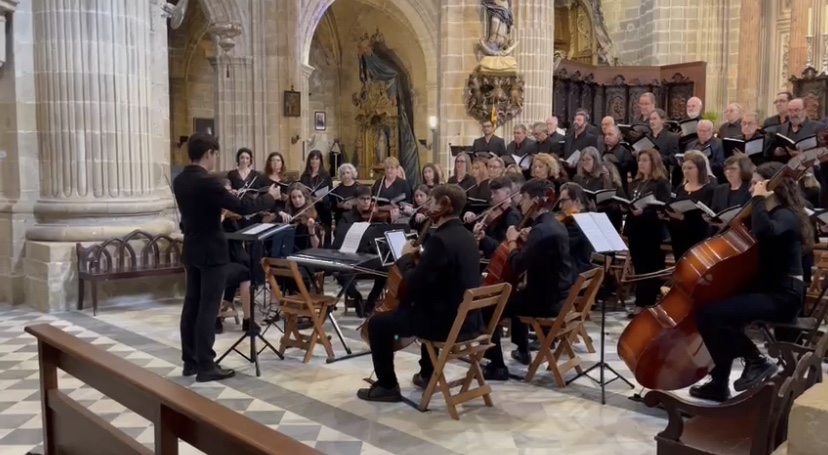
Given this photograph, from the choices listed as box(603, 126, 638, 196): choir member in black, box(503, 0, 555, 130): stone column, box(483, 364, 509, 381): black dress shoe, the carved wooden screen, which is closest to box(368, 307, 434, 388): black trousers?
box(483, 364, 509, 381): black dress shoe

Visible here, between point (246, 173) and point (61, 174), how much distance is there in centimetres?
205

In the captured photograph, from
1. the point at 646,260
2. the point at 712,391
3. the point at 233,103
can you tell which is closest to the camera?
the point at 712,391

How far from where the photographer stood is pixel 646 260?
753 centimetres

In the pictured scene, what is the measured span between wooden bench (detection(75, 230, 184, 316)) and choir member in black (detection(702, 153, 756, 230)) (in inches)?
223

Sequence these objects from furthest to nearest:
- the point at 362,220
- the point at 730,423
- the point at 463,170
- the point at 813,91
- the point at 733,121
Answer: the point at 813,91 → the point at 733,121 → the point at 463,170 → the point at 362,220 → the point at 730,423

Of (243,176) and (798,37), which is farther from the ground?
(798,37)

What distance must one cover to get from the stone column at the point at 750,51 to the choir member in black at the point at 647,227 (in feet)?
35.4

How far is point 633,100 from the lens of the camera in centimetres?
1584

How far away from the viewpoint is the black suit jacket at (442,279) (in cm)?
463

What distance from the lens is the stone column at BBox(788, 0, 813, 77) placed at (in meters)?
15.4

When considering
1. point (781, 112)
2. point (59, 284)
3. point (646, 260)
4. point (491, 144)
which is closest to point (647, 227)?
point (646, 260)

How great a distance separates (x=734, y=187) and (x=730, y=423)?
3.60 metres

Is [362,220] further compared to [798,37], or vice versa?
[798,37]

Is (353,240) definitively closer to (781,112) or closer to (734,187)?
(734,187)
